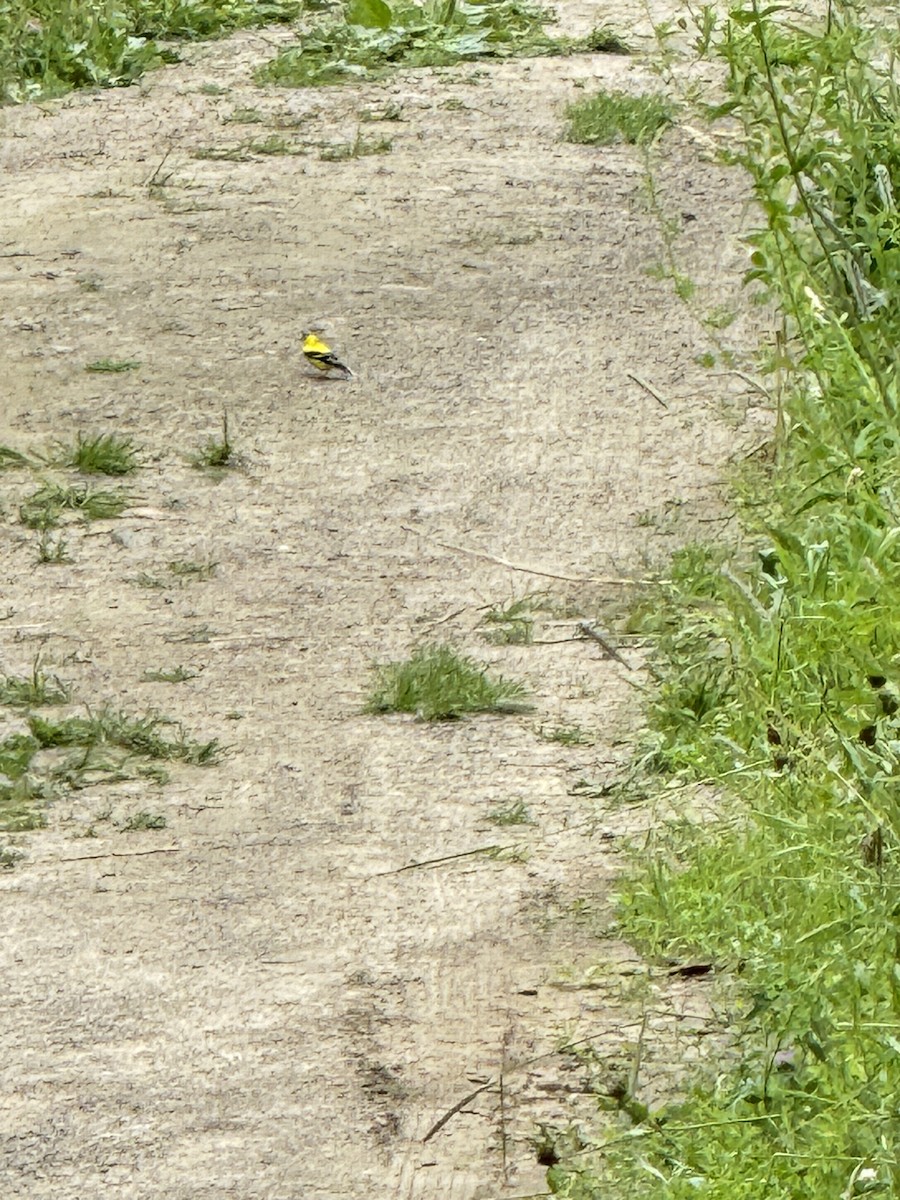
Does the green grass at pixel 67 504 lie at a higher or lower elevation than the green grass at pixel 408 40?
higher

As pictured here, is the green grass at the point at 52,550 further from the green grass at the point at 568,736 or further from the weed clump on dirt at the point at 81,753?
the green grass at the point at 568,736

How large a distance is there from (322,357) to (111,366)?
66 centimetres

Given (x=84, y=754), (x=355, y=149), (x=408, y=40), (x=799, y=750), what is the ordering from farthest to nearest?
(x=408, y=40)
(x=355, y=149)
(x=84, y=754)
(x=799, y=750)

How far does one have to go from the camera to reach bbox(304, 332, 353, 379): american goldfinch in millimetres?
7008

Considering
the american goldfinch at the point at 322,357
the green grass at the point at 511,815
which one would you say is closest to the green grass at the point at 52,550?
the american goldfinch at the point at 322,357

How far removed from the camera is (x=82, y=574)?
5910 millimetres

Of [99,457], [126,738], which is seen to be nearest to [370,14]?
[99,457]

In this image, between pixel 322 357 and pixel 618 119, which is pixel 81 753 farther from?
pixel 618 119

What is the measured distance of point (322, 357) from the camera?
7.00 m

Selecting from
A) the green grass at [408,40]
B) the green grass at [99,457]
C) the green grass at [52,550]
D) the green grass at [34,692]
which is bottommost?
the green grass at [408,40]

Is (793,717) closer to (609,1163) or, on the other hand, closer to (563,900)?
(563,900)

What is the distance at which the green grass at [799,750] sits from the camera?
132 inches

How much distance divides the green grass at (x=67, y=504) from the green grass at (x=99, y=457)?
10 centimetres

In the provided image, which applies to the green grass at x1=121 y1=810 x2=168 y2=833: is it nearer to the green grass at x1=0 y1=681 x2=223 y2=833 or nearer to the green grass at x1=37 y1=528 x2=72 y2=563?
the green grass at x1=0 y1=681 x2=223 y2=833
